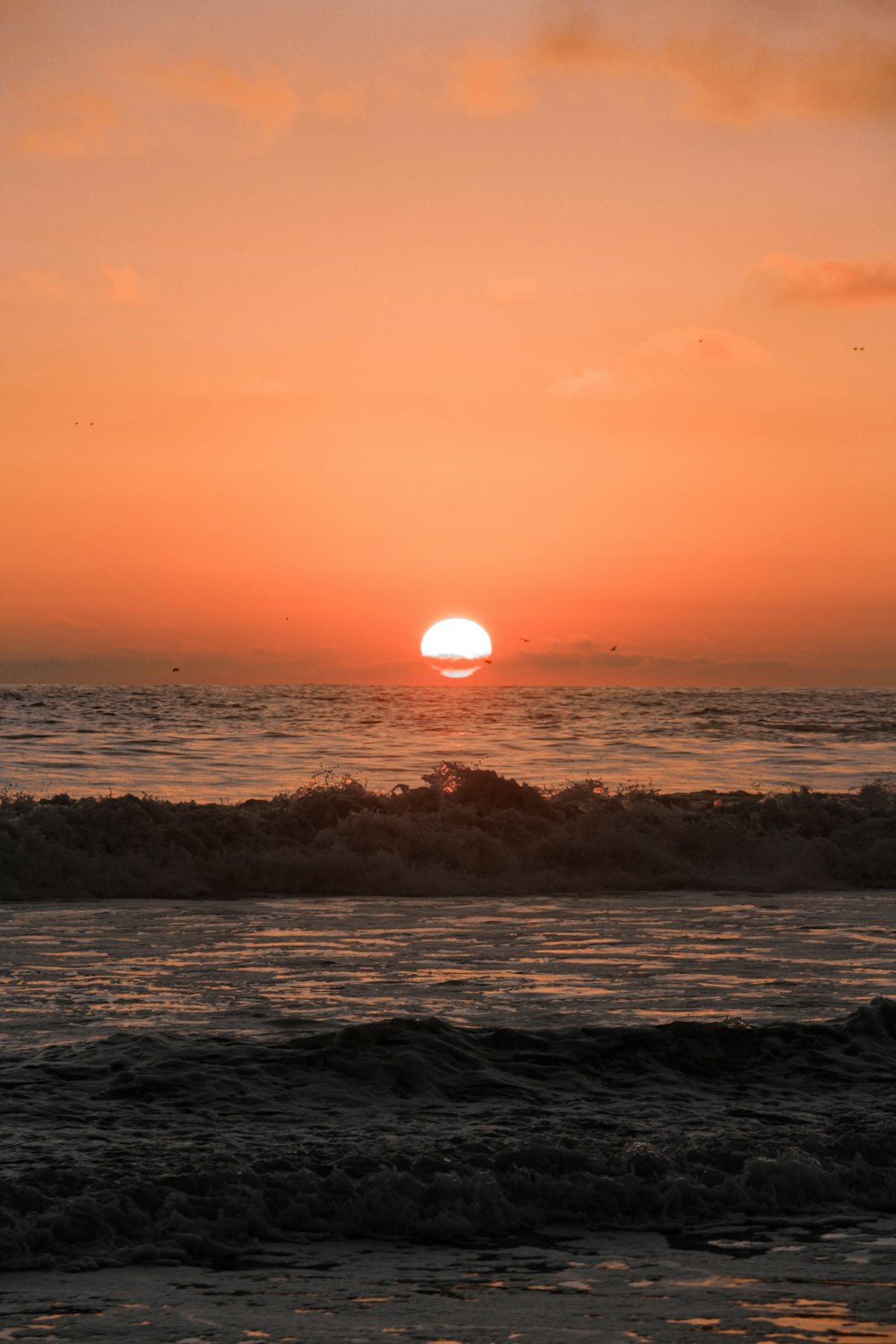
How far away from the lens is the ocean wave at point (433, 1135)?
6.12m

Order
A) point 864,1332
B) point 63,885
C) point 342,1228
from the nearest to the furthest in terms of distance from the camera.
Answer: point 864,1332 < point 342,1228 < point 63,885

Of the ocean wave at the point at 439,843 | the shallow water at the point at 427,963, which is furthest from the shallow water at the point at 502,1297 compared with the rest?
the ocean wave at the point at 439,843

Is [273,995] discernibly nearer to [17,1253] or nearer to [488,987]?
[488,987]

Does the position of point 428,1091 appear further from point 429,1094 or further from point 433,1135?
point 433,1135

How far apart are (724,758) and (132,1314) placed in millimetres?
34645

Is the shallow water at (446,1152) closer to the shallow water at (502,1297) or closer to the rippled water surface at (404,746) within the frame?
→ the shallow water at (502,1297)

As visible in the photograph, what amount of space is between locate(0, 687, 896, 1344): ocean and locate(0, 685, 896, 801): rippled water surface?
940 centimetres

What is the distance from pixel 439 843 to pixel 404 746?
18.9 m

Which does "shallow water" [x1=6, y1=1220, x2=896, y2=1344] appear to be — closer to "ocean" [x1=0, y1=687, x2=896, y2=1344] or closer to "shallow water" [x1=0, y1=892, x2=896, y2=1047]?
"ocean" [x1=0, y1=687, x2=896, y2=1344]

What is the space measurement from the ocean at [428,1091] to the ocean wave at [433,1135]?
23 millimetres

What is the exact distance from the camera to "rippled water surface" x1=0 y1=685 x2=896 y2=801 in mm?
30744

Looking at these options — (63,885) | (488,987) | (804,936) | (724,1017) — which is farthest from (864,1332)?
(63,885)

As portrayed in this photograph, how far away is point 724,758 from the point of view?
38.5 metres

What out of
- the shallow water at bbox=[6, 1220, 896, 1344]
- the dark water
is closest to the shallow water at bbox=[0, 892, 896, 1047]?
the dark water
